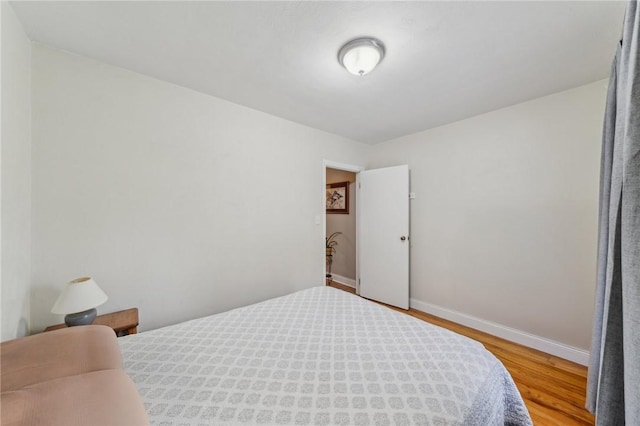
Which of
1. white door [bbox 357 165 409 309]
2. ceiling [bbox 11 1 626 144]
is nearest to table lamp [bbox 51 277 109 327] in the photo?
ceiling [bbox 11 1 626 144]

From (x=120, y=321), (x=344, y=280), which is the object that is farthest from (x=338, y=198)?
(x=120, y=321)

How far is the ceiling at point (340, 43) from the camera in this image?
123cm

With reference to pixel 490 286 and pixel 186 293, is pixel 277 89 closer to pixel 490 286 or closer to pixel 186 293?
pixel 186 293

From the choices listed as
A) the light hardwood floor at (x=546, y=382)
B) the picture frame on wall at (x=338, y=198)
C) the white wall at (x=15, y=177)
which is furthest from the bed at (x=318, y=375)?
the picture frame on wall at (x=338, y=198)

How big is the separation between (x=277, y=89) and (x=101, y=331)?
79.6 inches

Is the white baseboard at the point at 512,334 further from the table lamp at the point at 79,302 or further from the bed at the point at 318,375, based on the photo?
the table lamp at the point at 79,302

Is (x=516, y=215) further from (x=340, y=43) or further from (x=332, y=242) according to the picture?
(x=332, y=242)

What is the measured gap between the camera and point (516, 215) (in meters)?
2.30

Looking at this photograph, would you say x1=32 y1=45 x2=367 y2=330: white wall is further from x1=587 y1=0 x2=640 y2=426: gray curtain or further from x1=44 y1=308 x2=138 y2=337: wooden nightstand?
x1=587 y1=0 x2=640 y2=426: gray curtain

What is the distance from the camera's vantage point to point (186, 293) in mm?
1975

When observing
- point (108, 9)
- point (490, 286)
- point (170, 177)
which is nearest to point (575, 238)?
point (490, 286)

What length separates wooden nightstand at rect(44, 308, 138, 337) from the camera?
4.84ft

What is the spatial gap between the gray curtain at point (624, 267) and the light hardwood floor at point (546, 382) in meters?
1.05

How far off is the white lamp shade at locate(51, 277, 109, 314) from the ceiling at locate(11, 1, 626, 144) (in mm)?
1545
